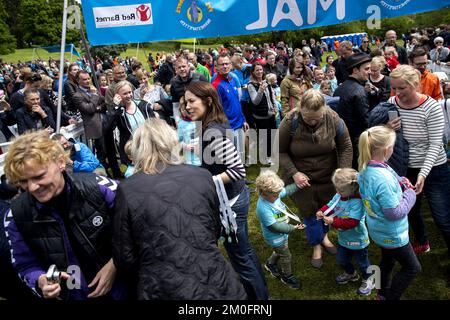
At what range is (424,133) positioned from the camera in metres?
3.31

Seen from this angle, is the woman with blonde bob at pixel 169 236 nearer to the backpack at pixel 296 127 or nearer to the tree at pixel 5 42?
the backpack at pixel 296 127

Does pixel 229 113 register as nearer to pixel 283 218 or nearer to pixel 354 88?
pixel 354 88

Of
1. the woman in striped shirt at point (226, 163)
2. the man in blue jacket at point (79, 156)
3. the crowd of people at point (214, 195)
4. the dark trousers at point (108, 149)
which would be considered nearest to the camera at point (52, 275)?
the crowd of people at point (214, 195)

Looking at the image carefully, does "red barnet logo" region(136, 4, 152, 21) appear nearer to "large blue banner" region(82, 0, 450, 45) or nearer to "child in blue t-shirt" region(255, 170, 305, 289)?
"large blue banner" region(82, 0, 450, 45)

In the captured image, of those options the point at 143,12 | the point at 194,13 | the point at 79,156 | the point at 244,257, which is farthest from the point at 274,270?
the point at 143,12

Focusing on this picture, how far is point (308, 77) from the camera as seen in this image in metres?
6.42

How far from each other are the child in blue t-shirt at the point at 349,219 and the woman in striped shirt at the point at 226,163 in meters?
0.69

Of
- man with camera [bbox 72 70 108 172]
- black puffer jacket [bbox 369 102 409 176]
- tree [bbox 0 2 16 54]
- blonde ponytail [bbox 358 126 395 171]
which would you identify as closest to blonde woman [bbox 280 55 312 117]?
black puffer jacket [bbox 369 102 409 176]

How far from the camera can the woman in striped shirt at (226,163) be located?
274 centimetres

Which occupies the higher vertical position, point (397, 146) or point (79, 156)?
point (79, 156)

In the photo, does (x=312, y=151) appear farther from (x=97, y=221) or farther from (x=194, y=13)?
(x=194, y=13)

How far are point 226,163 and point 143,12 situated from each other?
3.14 meters

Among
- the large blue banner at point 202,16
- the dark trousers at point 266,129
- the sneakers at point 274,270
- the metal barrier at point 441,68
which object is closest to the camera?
the sneakers at point 274,270

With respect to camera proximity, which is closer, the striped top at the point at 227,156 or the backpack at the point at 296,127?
the striped top at the point at 227,156
